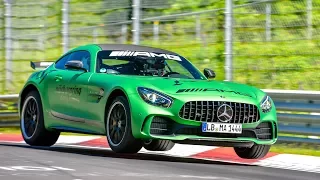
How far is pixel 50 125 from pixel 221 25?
3.56 m

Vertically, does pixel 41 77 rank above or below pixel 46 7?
below

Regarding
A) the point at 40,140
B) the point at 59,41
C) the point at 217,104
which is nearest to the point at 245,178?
the point at 217,104

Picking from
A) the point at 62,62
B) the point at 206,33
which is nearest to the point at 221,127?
the point at 62,62

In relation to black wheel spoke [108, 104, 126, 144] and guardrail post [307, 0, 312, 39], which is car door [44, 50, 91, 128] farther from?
guardrail post [307, 0, 312, 39]

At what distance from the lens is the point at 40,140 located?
42.5 feet

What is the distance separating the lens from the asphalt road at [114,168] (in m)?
9.12

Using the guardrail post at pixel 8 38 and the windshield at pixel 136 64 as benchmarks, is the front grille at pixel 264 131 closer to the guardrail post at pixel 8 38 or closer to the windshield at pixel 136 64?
the windshield at pixel 136 64

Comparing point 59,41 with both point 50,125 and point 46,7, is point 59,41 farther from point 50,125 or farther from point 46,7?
point 50,125

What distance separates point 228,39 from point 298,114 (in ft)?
6.21

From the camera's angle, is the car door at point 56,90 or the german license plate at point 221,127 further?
the car door at point 56,90

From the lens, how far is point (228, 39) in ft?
47.9

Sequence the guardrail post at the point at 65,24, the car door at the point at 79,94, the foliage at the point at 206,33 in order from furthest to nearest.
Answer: the guardrail post at the point at 65,24
the foliage at the point at 206,33
the car door at the point at 79,94

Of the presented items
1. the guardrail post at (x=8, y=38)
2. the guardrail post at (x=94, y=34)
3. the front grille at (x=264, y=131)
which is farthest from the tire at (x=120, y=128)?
the guardrail post at (x=8, y=38)

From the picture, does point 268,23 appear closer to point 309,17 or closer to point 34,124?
point 309,17
